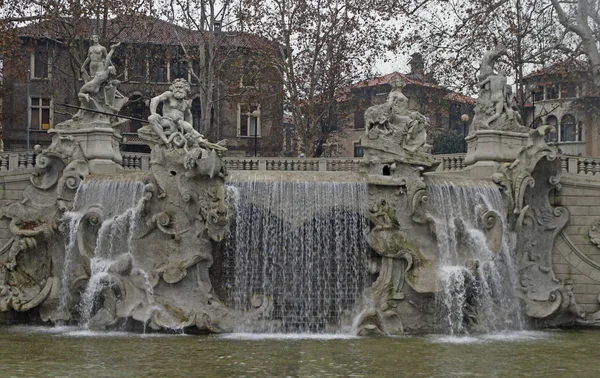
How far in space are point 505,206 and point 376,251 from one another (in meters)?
4.62

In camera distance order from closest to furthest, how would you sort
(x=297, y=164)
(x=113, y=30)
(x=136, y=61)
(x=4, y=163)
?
(x=4, y=163)
(x=297, y=164)
(x=113, y=30)
(x=136, y=61)

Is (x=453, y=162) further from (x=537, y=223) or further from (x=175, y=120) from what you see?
(x=175, y=120)

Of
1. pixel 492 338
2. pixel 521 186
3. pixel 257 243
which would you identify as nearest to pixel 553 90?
pixel 521 186

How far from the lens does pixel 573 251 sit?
98.3 feet

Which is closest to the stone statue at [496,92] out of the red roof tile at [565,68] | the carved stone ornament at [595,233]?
the carved stone ornament at [595,233]

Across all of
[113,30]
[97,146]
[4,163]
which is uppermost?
[113,30]

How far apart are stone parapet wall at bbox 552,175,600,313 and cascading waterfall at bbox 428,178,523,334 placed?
7.96 ft

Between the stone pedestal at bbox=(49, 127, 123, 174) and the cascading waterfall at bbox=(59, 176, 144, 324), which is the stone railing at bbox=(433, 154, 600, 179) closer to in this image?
the cascading waterfall at bbox=(59, 176, 144, 324)

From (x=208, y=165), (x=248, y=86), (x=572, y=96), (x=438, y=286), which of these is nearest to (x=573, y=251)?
(x=438, y=286)

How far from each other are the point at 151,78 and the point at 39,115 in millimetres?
12731

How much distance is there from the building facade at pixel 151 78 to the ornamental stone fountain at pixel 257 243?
1310cm

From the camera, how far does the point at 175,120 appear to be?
27.7 meters

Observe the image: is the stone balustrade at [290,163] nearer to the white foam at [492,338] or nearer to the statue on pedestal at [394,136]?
the statue on pedestal at [394,136]

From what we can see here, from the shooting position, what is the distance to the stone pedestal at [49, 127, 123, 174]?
28797 millimetres
